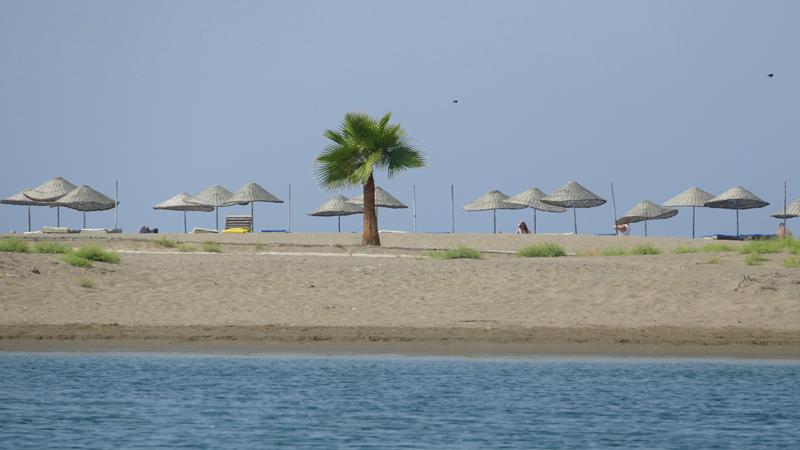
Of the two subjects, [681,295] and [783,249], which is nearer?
[681,295]

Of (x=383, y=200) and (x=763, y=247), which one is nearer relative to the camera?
(x=763, y=247)

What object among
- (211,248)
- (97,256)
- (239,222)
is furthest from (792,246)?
(239,222)

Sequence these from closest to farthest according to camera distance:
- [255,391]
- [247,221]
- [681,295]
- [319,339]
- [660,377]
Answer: [255,391] < [660,377] < [319,339] < [681,295] < [247,221]

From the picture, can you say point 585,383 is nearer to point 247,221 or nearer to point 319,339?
point 319,339

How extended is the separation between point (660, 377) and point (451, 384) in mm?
3000

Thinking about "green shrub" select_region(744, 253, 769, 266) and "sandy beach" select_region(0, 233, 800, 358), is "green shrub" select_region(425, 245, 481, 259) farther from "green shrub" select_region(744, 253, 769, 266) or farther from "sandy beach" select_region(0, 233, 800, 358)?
"green shrub" select_region(744, 253, 769, 266)

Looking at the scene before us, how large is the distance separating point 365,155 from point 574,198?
886 inches

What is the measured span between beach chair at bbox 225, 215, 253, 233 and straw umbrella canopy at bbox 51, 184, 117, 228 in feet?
22.7

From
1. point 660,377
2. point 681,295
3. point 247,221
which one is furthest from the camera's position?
point 247,221

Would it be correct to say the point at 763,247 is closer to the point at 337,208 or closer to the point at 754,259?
the point at 754,259

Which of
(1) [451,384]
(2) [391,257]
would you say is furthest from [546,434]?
(2) [391,257]

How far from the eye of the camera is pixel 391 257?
1190 inches


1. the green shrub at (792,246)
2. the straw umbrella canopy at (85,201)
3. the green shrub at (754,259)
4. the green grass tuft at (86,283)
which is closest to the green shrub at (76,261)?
the green grass tuft at (86,283)

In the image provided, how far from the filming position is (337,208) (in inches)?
2406
